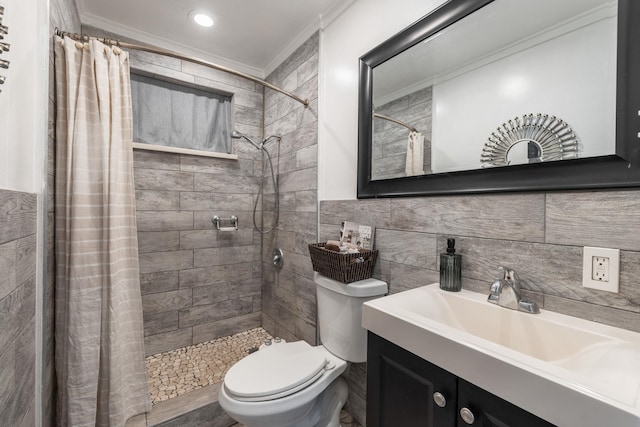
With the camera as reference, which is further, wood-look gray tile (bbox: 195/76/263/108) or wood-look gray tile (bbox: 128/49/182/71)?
wood-look gray tile (bbox: 195/76/263/108)

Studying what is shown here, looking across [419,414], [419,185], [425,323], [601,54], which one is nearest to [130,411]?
[419,414]

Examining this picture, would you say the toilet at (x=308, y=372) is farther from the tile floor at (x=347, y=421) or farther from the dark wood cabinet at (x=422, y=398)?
the dark wood cabinet at (x=422, y=398)

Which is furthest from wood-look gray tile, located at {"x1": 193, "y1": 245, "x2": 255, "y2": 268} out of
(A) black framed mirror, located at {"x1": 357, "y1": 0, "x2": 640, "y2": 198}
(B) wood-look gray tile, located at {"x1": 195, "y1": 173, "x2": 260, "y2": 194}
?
(A) black framed mirror, located at {"x1": 357, "y1": 0, "x2": 640, "y2": 198}

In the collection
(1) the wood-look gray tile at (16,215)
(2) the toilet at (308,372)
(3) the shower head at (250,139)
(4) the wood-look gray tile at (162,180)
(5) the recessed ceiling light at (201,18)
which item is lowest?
(2) the toilet at (308,372)

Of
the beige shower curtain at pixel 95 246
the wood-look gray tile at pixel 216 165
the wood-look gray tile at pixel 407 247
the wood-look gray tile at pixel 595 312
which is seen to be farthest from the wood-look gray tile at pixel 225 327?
the wood-look gray tile at pixel 595 312

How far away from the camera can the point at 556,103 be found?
87 cm

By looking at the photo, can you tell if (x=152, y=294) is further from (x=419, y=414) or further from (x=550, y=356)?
(x=550, y=356)

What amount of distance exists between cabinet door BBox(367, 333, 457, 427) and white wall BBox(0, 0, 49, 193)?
1.33 meters

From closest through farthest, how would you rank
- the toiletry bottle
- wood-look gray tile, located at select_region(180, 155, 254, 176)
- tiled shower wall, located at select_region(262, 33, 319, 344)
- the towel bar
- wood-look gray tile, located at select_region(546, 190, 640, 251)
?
1. wood-look gray tile, located at select_region(546, 190, 640, 251)
2. the toiletry bottle
3. tiled shower wall, located at select_region(262, 33, 319, 344)
4. wood-look gray tile, located at select_region(180, 155, 254, 176)
5. the towel bar

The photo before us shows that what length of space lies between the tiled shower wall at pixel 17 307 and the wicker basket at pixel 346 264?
43.9 inches

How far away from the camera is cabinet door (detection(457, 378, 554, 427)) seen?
0.55 m

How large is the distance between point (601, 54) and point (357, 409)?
6.07 ft

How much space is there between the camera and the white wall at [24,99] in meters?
0.89

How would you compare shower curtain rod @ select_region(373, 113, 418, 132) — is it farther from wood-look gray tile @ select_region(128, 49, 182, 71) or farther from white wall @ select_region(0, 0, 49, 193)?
wood-look gray tile @ select_region(128, 49, 182, 71)
